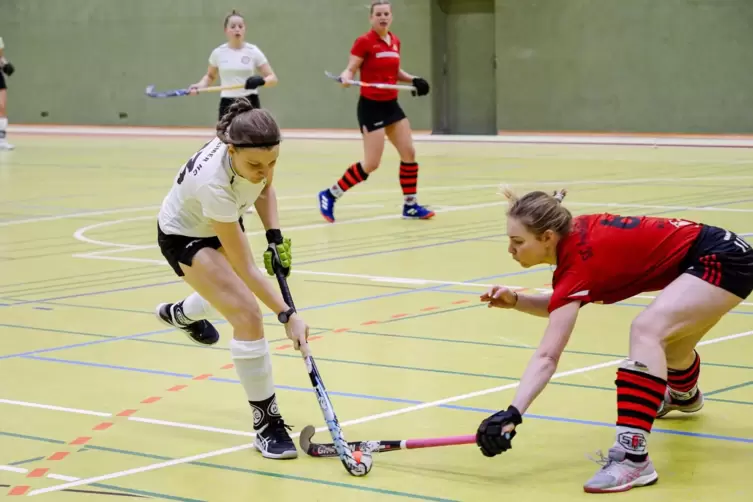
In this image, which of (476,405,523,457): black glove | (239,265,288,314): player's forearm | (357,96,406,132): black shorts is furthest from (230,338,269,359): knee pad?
(357,96,406,132): black shorts

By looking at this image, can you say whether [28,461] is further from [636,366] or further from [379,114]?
[379,114]

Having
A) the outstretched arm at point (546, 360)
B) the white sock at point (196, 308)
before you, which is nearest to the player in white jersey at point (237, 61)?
the white sock at point (196, 308)

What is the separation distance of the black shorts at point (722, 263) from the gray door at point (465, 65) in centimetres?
1974

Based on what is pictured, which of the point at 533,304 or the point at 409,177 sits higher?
the point at 533,304

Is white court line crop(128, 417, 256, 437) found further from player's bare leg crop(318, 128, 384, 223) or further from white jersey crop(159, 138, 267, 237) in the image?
player's bare leg crop(318, 128, 384, 223)

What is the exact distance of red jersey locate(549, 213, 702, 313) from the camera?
4.20 meters

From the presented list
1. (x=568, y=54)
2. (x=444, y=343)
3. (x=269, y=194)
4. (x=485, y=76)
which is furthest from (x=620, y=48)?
(x=269, y=194)

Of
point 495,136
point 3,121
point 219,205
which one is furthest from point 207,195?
point 495,136

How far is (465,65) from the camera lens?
2416cm

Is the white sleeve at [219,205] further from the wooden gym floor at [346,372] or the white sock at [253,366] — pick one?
the wooden gym floor at [346,372]

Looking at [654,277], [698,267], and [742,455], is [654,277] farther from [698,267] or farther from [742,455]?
[742,455]

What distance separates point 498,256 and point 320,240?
173 centimetres

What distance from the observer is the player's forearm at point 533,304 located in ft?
15.0

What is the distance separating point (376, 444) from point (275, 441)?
0.40 meters
